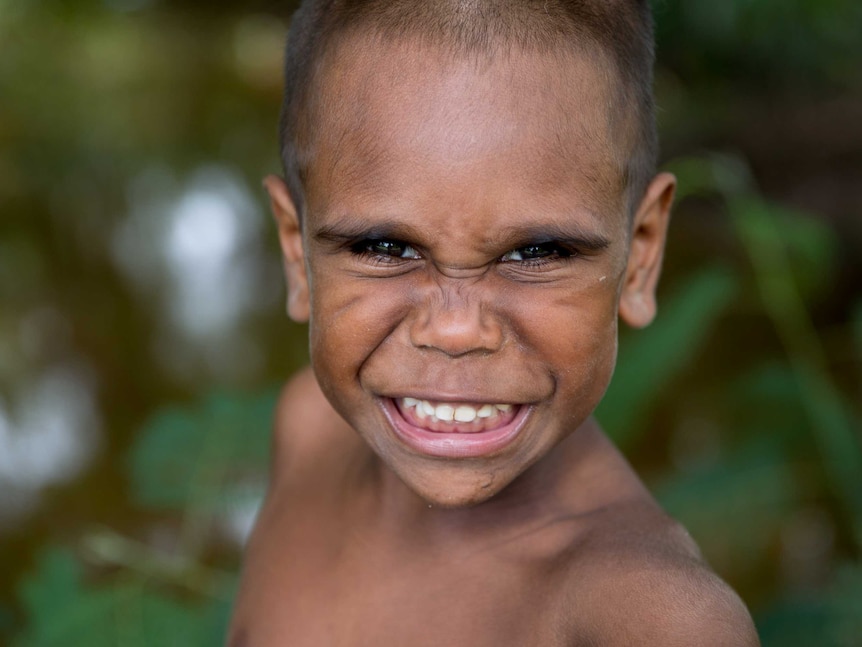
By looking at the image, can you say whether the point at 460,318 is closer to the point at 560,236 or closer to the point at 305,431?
the point at 560,236

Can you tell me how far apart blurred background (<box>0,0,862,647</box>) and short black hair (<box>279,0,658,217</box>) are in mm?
1096

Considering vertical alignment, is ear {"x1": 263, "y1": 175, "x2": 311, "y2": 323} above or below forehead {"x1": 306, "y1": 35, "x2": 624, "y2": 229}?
below

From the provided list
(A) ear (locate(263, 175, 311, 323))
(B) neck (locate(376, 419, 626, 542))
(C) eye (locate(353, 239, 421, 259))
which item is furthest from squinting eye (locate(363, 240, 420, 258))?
(B) neck (locate(376, 419, 626, 542))

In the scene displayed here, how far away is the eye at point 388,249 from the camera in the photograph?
130 centimetres

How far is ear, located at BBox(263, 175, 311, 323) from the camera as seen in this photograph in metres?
1.52

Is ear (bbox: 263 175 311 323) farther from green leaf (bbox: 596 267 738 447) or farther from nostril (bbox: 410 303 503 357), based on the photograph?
green leaf (bbox: 596 267 738 447)

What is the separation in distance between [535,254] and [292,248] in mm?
402

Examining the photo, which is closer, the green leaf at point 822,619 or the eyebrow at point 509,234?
the eyebrow at point 509,234

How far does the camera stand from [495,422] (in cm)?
132

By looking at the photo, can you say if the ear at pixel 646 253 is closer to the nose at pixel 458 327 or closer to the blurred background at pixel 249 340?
the nose at pixel 458 327

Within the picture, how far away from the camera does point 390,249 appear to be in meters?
1.30

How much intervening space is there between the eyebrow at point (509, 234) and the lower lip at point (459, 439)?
0.21 metres

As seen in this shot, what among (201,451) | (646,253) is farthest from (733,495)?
(646,253)

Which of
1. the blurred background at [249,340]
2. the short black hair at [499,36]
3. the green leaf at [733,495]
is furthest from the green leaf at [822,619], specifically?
the short black hair at [499,36]
